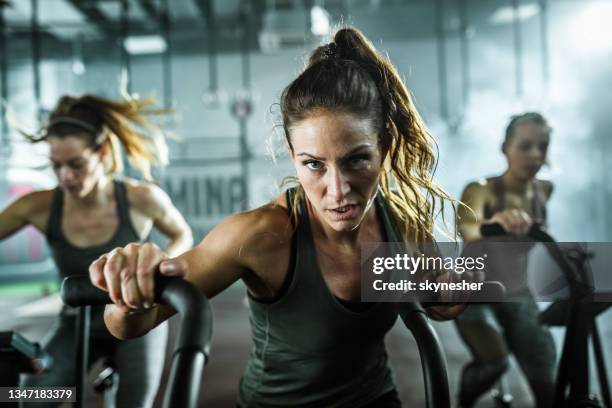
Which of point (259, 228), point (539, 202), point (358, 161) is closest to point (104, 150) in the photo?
point (259, 228)

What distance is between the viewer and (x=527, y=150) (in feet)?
4.61

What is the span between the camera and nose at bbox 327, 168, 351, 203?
63 centimetres

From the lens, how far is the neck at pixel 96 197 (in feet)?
4.21

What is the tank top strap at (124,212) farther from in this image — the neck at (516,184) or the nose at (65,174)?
the neck at (516,184)

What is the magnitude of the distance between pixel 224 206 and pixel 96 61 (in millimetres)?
2161

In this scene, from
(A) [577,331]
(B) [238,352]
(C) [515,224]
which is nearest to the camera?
(A) [577,331]

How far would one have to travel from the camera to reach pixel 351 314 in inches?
27.8

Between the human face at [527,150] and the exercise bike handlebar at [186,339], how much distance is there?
1238 mm

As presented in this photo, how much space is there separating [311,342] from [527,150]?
958 millimetres

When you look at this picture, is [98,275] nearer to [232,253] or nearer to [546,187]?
[232,253]

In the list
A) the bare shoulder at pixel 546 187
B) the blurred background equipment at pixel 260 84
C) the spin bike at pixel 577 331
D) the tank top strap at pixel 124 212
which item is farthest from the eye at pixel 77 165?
the bare shoulder at pixel 546 187

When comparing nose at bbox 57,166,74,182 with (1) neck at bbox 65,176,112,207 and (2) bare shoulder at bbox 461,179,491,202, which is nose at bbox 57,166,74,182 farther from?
(2) bare shoulder at bbox 461,179,491,202

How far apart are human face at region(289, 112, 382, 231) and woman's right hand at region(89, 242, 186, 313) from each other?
0.28 m

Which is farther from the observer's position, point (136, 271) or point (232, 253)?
point (232, 253)
